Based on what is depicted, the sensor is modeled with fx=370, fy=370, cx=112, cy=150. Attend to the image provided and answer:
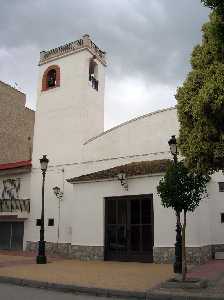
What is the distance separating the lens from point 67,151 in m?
22.9

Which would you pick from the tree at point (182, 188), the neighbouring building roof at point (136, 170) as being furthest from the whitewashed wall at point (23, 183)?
the tree at point (182, 188)

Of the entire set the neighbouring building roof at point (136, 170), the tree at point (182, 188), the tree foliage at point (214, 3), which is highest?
the tree foliage at point (214, 3)

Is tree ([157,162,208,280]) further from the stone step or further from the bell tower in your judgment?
the bell tower

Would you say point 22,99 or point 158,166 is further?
point 22,99

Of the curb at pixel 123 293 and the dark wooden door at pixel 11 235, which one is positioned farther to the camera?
the dark wooden door at pixel 11 235

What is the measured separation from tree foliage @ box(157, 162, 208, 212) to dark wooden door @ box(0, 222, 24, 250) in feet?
49.0

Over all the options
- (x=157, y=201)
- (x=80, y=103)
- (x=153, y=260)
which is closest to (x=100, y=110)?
(x=80, y=103)

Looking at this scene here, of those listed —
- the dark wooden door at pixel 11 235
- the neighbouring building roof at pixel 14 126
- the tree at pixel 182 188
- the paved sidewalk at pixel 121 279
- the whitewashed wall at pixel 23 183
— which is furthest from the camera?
the neighbouring building roof at pixel 14 126

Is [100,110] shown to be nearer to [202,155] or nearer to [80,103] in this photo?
[80,103]

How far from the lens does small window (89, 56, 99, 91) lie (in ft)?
81.3

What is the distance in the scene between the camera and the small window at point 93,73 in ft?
81.3

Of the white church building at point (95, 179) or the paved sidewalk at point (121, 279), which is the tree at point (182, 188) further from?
the white church building at point (95, 179)

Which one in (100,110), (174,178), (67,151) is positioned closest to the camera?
(174,178)

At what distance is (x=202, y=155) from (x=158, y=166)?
794 centimetres
